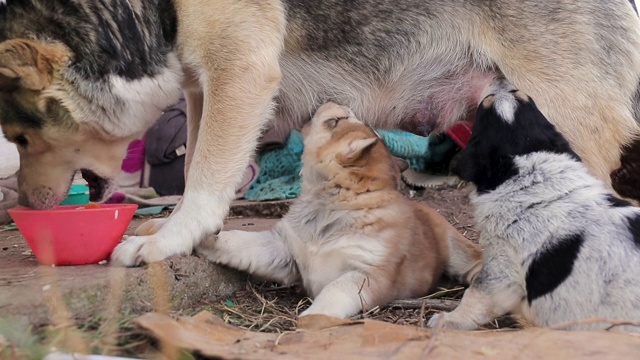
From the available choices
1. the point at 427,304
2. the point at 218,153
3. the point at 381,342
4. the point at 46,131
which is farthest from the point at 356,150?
the point at 46,131

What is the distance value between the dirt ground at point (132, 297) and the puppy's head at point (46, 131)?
0.40 m

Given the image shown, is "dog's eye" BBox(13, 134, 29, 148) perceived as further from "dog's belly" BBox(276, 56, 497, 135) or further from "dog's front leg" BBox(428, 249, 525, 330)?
"dog's front leg" BBox(428, 249, 525, 330)

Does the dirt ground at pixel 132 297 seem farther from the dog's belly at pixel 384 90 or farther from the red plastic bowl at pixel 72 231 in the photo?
the dog's belly at pixel 384 90

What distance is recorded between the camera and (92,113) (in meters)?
3.45

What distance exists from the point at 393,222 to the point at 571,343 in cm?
122

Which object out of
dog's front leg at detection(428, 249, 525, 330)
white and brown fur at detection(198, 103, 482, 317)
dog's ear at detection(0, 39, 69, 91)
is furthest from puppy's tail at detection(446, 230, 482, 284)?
dog's ear at detection(0, 39, 69, 91)

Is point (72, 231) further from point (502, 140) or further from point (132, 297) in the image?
point (502, 140)

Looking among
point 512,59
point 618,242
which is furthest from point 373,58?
point 618,242

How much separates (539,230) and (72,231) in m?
1.88

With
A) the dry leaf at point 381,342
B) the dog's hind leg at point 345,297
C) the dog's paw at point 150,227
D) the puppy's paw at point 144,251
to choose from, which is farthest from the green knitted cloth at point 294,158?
the dry leaf at point 381,342

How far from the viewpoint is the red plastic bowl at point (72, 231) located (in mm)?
2979

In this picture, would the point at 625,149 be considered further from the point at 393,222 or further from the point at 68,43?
the point at 68,43

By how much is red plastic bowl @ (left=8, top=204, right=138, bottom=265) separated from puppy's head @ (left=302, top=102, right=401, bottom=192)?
88 centimetres

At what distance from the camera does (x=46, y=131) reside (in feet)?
11.2
